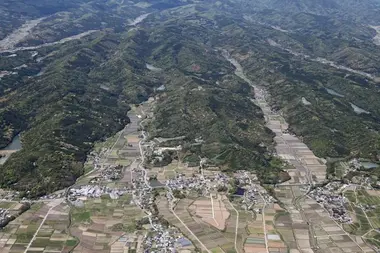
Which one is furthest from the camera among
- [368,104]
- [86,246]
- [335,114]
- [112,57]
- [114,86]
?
[112,57]

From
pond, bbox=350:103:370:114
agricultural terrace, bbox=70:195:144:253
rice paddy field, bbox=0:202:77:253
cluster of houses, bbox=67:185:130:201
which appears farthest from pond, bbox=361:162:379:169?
rice paddy field, bbox=0:202:77:253

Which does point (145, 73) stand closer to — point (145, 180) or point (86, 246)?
point (145, 180)

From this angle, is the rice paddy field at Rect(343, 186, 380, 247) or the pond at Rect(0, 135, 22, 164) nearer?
the rice paddy field at Rect(343, 186, 380, 247)

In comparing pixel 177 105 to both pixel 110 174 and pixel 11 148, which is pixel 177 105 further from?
pixel 11 148

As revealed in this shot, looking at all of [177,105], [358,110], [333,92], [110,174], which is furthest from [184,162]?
[333,92]

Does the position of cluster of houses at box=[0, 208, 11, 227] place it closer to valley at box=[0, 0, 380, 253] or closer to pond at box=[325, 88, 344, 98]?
valley at box=[0, 0, 380, 253]

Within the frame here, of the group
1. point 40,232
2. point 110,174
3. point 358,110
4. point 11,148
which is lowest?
point 358,110

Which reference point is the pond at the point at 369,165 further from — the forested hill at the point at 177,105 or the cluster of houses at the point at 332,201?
the cluster of houses at the point at 332,201

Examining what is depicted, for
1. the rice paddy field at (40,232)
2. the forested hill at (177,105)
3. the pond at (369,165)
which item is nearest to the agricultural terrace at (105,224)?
the rice paddy field at (40,232)

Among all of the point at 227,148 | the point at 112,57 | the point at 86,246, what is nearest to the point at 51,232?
the point at 86,246

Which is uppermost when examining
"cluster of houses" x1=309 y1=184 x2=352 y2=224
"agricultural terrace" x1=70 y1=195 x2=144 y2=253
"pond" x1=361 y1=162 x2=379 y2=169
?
"agricultural terrace" x1=70 y1=195 x2=144 y2=253

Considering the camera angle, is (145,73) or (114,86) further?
(145,73)
